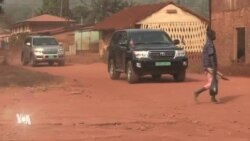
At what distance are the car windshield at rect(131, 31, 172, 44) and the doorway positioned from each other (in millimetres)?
6046

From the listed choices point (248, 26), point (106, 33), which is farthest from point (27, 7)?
point (248, 26)

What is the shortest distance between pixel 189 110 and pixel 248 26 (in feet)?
42.6

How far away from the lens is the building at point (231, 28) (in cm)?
2528

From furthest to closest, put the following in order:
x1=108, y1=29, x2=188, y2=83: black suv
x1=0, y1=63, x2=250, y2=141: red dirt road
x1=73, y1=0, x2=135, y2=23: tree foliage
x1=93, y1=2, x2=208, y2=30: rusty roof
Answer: x1=73, y1=0, x2=135, y2=23: tree foliage
x1=93, y1=2, x2=208, y2=30: rusty roof
x1=108, y1=29, x2=188, y2=83: black suv
x1=0, y1=63, x2=250, y2=141: red dirt road

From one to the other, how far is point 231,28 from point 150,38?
6842 mm

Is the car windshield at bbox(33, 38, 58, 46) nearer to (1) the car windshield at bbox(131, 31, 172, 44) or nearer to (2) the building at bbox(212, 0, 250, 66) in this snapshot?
(2) the building at bbox(212, 0, 250, 66)

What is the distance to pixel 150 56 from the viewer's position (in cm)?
1981

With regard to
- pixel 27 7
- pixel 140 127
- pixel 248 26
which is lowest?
pixel 140 127

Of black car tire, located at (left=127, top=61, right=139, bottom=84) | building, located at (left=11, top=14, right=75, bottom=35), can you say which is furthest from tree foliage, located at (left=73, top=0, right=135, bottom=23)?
black car tire, located at (left=127, top=61, right=139, bottom=84)

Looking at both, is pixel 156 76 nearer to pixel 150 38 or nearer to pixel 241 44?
pixel 150 38

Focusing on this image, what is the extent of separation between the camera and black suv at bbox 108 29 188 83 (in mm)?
19812

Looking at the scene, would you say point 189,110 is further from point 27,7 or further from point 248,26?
point 27,7

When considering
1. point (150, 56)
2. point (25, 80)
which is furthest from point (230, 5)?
point (25, 80)

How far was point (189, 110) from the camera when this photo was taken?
12859mm
